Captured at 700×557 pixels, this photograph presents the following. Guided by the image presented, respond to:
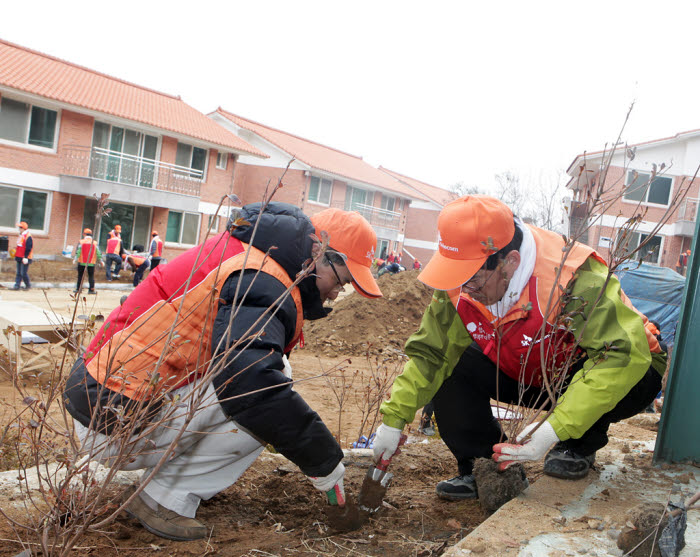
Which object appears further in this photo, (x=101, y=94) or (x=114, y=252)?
(x=101, y=94)

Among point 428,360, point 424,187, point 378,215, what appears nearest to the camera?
point 428,360

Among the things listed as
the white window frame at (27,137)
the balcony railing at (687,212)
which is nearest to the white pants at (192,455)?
the white window frame at (27,137)

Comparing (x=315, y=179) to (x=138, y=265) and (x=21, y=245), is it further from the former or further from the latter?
(x=21, y=245)

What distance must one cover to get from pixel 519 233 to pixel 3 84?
700 inches

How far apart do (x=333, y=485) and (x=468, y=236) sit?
3.99 ft

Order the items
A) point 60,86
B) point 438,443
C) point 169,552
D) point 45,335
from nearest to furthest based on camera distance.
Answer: point 169,552
point 438,443
point 45,335
point 60,86

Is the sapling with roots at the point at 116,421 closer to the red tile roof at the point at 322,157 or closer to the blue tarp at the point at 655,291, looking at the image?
the blue tarp at the point at 655,291

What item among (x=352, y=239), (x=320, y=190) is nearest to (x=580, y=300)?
(x=352, y=239)

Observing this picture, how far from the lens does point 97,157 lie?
19.7 meters

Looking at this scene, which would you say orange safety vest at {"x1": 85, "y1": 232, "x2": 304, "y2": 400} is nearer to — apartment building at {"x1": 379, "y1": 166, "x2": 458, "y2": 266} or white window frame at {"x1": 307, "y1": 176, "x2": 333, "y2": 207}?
white window frame at {"x1": 307, "y1": 176, "x2": 333, "y2": 207}

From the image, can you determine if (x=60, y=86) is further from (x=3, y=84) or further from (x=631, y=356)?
(x=631, y=356)

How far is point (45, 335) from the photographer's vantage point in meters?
6.84

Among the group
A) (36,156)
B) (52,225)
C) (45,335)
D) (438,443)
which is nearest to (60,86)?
(36,156)

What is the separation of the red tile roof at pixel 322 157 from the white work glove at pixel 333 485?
24748 millimetres
